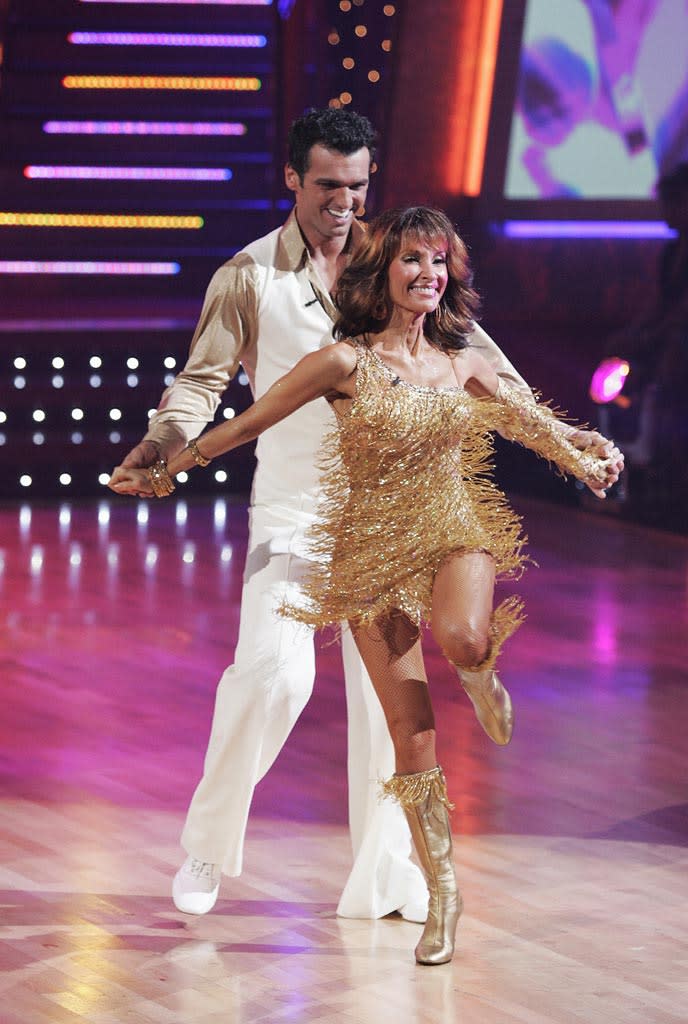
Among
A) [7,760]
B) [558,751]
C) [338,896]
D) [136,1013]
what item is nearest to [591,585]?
[558,751]

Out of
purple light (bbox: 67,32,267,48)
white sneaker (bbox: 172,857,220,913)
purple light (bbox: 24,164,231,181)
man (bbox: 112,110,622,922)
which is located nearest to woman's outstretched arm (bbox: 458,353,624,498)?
man (bbox: 112,110,622,922)

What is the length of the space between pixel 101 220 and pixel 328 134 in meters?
7.53

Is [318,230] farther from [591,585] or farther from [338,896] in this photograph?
[591,585]

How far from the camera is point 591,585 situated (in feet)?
25.5

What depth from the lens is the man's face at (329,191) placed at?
3.80m

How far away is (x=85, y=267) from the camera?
1102cm

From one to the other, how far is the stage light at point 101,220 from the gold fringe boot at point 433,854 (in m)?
8.07

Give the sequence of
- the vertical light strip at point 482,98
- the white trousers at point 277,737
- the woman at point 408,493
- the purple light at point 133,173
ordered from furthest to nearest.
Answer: the purple light at point 133,173
the vertical light strip at point 482,98
the white trousers at point 277,737
the woman at point 408,493

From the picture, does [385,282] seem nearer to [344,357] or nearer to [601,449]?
[344,357]

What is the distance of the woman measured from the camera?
11.5 feet

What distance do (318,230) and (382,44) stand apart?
726 centimetres

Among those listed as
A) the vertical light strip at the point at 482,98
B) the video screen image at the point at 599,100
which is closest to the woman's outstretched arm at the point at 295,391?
the video screen image at the point at 599,100

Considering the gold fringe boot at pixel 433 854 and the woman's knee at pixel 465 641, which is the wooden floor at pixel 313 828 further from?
the woman's knee at pixel 465 641

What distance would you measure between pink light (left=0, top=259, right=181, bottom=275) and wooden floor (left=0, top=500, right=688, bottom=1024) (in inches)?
141
